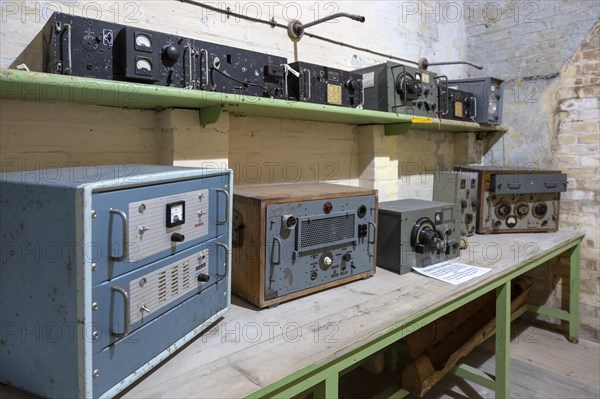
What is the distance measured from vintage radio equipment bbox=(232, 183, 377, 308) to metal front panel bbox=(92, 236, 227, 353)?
17 centimetres

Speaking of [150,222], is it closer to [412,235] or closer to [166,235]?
[166,235]

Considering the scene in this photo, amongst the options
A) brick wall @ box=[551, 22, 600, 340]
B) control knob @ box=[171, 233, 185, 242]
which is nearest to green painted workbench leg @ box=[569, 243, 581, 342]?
brick wall @ box=[551, 22, 600, 340]

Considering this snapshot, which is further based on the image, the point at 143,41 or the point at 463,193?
Answer: the point at 463,193

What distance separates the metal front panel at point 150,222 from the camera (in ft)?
2.64

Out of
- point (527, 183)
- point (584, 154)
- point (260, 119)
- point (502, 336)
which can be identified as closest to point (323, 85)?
point (260, 119)

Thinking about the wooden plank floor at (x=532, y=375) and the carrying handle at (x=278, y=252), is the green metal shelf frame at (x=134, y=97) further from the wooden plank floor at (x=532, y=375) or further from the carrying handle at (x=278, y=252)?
the wooden plank floor at (x=532, y=375)

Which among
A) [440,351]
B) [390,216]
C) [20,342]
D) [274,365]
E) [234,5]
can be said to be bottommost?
[440,351]

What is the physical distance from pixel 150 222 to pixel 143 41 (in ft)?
2.00

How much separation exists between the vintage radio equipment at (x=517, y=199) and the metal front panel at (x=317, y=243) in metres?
1.26

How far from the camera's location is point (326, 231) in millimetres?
1480

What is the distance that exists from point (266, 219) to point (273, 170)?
703 millimetres

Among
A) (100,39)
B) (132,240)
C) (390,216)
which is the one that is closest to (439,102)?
(390,216)

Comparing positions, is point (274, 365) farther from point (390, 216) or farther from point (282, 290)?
point (390, 216)

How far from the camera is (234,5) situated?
1.81 m
